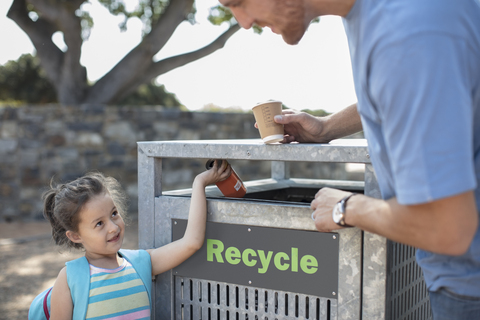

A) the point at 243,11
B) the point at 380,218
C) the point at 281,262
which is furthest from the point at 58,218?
the point at 380,218

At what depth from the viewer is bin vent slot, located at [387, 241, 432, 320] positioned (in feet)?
4.82

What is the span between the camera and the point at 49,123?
6305 mm

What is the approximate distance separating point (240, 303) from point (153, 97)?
17321 millimetres

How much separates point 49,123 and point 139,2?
158 inches

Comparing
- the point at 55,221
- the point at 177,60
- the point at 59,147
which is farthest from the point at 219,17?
the point at 55,221

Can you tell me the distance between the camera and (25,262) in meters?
4.46

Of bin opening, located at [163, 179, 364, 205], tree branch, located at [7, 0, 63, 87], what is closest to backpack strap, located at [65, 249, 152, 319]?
bin opening, located at [163, 179, 364, 205]

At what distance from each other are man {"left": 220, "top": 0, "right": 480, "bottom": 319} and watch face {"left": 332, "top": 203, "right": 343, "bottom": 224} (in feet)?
0.19

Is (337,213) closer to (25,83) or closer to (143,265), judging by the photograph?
(143,265)

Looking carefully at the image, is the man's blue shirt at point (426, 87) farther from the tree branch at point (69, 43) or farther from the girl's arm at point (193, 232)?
the tree branch at point (69, 43)

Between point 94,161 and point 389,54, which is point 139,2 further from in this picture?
point 389,54

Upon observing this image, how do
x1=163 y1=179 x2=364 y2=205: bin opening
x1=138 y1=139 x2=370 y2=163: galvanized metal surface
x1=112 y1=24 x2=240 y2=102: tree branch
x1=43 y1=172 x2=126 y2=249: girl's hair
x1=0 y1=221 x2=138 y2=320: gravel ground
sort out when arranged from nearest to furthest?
x1=138 y1=139 x2=370 y2=163: galvanized metal surface → x1=43 y1=172 x2=126 y2=249: girl's hair → x1=163 y1=179 x2=364 y2=205: bin opening → x1=0 y1=221 x2=138 y2=320: gravel ground → x1=112 y1=24 x2=240 y2=102: tree branch

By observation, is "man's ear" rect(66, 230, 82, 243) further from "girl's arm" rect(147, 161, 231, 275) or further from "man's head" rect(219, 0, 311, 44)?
"man's head" rect(219, 0, 311, 44)

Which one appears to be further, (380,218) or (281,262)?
(281,262)
